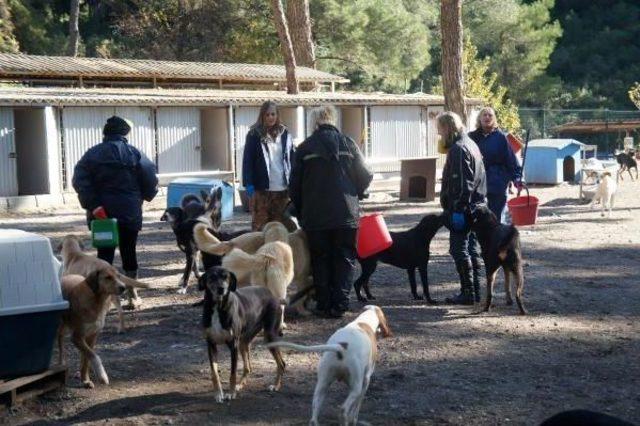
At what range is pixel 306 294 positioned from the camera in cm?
803

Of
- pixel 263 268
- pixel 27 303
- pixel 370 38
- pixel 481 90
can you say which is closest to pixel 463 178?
pixel 263 268

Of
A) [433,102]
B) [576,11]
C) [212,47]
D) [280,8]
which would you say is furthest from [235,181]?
[576,11]

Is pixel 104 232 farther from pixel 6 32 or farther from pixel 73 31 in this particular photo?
pixel 73 31

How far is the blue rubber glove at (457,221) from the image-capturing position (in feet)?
26.6

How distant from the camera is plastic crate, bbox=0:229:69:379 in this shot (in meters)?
5.26

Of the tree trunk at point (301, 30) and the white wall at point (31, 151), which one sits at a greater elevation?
the tree trunk at point (301, 30)

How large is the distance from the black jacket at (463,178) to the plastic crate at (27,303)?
383 cm

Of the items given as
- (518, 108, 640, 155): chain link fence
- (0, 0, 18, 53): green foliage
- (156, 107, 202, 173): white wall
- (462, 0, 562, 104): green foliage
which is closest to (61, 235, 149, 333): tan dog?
(156, 107, 202, 173): white wall

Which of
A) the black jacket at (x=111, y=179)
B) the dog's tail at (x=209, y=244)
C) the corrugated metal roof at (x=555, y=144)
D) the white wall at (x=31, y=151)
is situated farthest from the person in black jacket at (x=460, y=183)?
the corrugated metal roof at (x=555, y=144)

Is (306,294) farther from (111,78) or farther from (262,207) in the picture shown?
→ (111,78)

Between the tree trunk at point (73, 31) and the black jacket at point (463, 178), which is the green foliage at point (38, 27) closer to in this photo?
the tree trunk at point (73, 31)

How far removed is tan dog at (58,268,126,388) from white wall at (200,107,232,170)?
18.6 metres

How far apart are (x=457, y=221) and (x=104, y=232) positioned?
3.18m

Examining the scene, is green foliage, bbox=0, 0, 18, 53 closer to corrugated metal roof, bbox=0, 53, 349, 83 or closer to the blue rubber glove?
corrugated metal roof, bbox=0, 53, 349, 83
